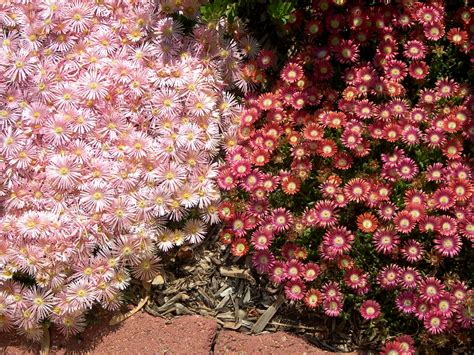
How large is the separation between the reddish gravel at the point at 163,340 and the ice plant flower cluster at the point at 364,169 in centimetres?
28

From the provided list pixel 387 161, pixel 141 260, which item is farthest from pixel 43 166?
pixel 387 161

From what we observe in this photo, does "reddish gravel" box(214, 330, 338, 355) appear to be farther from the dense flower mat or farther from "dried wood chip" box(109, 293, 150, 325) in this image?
"dried wood chip" box(109, 293, 150, 325)

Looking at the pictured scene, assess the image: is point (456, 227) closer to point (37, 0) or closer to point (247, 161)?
point (247, 161)

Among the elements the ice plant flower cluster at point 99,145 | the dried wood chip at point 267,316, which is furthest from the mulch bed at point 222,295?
the ice plant flower cluster at point 99,145

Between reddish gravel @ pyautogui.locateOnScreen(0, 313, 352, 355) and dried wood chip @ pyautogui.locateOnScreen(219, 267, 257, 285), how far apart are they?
0.26 meters

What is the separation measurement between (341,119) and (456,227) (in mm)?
772

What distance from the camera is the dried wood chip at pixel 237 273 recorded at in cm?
→ 307

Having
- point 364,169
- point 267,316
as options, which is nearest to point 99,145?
point 267,316

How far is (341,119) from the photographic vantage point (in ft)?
9.77

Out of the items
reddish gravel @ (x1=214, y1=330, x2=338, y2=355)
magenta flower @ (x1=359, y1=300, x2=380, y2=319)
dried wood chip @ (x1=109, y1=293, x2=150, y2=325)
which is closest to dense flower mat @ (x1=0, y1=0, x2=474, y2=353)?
magenta flower @ (x1=359, y1=300, x2=380, y2=319)

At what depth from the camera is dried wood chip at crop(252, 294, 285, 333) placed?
3008mm

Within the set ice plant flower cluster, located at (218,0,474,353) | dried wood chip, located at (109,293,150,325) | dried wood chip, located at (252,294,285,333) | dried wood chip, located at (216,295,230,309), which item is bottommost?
dried wood chip, located at (109,293,150,325)

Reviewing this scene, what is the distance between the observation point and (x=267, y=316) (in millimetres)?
3012

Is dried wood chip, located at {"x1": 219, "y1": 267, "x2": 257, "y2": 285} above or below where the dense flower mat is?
below
